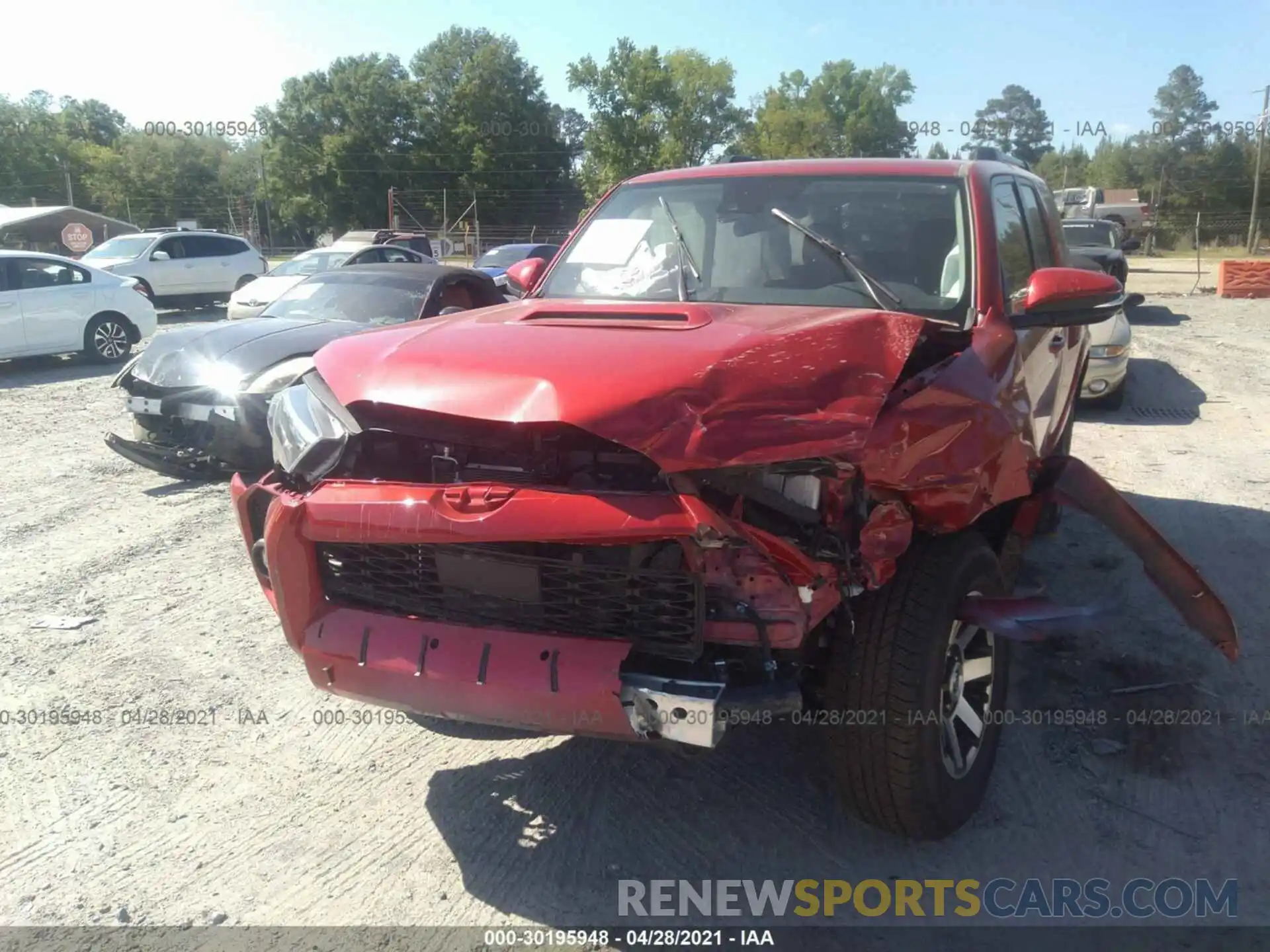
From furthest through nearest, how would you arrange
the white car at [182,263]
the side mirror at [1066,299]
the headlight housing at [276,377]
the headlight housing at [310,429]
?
the white car at [182,263] → the headlight housing at [276,377] → the side mirror at [1066,299] → the headlight housing at [310,429]

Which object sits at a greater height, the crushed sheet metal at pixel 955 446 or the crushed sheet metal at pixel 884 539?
the crushed sheet metal at pixel 955 446

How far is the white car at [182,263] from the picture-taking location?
1975cm

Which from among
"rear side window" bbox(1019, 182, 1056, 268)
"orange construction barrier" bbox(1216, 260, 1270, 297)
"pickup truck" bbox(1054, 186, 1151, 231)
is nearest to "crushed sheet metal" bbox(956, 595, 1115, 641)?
"rear side window" bbox(1019, 182, 1056, 268)

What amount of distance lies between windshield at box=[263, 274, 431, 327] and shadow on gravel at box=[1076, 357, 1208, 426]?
18.9 feet

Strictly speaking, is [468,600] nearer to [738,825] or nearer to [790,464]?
[790,464]

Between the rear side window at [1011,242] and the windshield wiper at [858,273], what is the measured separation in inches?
16.5

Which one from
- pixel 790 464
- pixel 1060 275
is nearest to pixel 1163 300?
pixel 1060 275

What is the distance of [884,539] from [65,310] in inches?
534

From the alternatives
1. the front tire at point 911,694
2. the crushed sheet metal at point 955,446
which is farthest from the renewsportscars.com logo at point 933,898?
the crushed sheet metal at point 955,446

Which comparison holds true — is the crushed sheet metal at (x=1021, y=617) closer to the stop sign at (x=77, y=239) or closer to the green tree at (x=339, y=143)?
the stop sign at (x=77, y=239)

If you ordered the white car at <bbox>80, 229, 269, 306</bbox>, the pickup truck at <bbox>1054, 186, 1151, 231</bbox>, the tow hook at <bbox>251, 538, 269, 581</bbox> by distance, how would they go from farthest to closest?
1. the pickup truck at <bbox>1054, 186, 1151, 231</bbox>
2. the white car at <bbox>80, 229, 269, 306</bbox>
3. the tow hook at <bbox>251, 538, 269, 581</bbox>

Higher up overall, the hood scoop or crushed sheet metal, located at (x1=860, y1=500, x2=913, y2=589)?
the hood scoop

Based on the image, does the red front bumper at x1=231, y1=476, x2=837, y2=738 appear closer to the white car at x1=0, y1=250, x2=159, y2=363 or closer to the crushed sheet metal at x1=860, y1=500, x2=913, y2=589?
the crushed sheet metal at x1=860, y1=500, x2=913, y2=589

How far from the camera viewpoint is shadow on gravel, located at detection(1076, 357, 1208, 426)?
9203 mm
